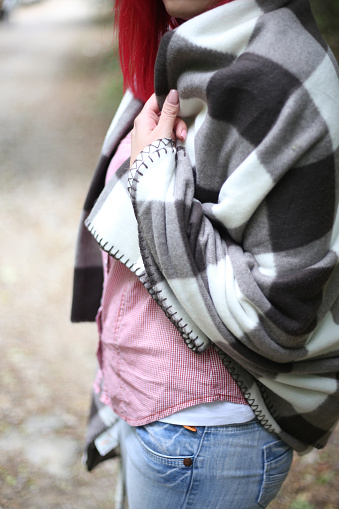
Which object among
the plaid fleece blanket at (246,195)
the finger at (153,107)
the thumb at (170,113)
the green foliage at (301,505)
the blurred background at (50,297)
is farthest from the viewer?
the blurred background at (50,297)

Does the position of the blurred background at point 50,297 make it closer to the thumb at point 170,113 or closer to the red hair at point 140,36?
the red hair at point 140,36

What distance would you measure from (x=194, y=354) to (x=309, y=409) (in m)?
0.27

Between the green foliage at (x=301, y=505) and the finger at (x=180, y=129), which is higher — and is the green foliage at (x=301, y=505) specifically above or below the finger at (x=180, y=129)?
below

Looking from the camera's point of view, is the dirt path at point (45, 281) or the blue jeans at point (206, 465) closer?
the blue jeans at point (206, 465)

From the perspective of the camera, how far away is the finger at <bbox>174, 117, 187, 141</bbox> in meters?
1.02

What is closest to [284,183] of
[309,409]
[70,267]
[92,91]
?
[309,409]

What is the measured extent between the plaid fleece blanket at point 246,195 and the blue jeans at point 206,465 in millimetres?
142

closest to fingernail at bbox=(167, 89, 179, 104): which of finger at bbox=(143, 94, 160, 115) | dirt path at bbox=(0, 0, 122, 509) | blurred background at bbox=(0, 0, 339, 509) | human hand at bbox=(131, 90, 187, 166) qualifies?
human hand at bbox=(131, 90, 187, 166)

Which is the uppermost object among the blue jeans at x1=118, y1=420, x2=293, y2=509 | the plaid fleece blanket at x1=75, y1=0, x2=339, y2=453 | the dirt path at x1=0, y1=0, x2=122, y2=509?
the plaid fleece blanket at x1=75, y1=0, x2=339, y2=453

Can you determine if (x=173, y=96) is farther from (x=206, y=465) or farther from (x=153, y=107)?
(x=206, y=465)

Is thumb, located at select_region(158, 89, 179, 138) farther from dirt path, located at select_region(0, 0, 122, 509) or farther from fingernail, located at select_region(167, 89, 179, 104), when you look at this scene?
dirt path, located at select_region(0, 0, 122, 509)

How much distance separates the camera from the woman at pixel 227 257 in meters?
0.88

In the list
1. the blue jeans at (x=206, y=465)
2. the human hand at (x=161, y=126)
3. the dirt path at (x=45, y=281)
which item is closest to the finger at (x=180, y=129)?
the human hand at (x=161, y=126)

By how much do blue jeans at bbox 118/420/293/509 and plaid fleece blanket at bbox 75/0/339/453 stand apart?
14cm
